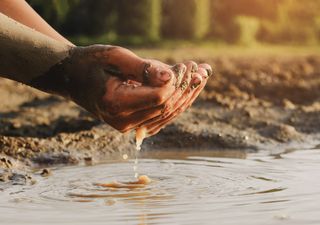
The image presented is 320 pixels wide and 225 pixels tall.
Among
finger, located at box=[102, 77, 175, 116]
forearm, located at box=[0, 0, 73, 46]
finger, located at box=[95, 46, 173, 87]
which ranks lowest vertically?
finger, located at box=[102, 77, 175, 116]

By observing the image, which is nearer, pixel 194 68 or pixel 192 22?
pixel 194 68

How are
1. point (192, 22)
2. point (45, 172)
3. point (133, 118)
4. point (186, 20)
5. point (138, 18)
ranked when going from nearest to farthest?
point (133, 118), point (45, 172), point (138, 18), point (192, 22), point (186, 20)

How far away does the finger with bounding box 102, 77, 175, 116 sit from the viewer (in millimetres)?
2914

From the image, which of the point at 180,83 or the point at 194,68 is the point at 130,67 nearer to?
the point at 180,83

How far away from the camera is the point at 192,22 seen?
1153 inches

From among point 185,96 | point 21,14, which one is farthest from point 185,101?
point 21,14

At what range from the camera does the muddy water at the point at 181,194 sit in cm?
338

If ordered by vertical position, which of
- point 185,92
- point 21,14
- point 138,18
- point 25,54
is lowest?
point 185,92

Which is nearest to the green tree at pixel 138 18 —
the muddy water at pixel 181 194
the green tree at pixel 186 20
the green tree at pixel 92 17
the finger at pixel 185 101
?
the green tree at pixel 92 17

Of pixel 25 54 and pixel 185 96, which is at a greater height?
pixel 25 54

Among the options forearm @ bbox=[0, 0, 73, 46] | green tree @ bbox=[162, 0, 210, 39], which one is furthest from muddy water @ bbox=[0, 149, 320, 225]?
green tree @ bbox=[162, 0, 210, 39]

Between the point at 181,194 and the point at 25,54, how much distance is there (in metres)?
1.25

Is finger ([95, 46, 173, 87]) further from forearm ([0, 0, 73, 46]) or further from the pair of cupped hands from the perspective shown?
forearm ([0, 0, 73, 46])

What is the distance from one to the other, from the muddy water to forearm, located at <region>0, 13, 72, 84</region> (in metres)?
0.67
